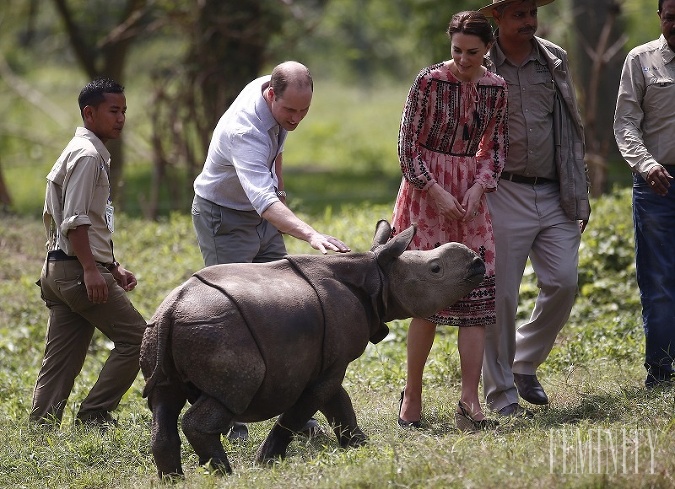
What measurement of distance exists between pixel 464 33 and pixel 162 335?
230 cm

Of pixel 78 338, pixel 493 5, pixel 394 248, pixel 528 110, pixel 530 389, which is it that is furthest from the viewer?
pixel 78 338

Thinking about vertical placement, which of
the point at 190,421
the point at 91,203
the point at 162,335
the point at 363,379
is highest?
the point at 91,203

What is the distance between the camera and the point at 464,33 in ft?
18.9

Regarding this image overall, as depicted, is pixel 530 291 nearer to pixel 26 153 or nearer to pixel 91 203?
pixel 91 203

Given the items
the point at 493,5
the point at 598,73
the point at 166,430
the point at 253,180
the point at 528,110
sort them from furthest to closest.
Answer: the point at 598,73 → the point at 528,110 → the point at 493,5 → the point at 253,180 → the point at 166,430

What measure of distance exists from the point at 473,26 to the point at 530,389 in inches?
86.9

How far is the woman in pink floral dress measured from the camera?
595 cm

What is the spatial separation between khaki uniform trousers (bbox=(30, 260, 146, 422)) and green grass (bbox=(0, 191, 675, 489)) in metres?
0.21

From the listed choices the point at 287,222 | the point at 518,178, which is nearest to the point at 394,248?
the point at 287,222

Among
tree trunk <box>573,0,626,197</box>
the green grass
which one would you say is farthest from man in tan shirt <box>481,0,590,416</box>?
tree trunk <box>573,0,626,197</box>

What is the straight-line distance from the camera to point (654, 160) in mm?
6402

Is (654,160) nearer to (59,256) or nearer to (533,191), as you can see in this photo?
(533,191)

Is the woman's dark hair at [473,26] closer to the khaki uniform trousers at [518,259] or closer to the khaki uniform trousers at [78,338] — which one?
the khaki uniform trousers at [518,259]

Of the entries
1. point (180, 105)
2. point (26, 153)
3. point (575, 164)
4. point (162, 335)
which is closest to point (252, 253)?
point (162, 335)
